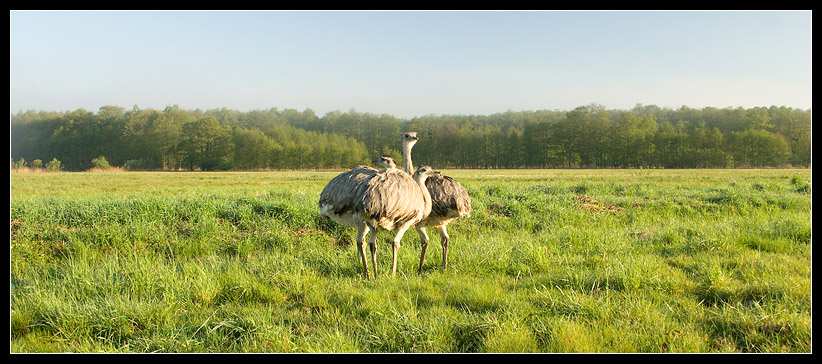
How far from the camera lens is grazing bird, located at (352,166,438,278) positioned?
5.24 meters

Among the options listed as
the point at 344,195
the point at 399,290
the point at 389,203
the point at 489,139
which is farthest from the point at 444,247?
the point at 489,139

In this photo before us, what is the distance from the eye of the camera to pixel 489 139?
53375 millimetres

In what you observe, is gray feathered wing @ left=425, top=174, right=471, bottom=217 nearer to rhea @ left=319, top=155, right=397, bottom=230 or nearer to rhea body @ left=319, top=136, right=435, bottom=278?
rhea body @ left=319, top=136, right=435, bottom=278

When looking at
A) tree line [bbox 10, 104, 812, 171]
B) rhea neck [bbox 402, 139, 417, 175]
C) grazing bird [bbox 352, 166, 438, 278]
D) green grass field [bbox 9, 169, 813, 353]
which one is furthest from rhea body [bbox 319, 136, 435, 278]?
tree line [bbox 10, 104, 812, 171]

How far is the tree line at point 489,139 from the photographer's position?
5438 cm

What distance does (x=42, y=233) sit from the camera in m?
8.22

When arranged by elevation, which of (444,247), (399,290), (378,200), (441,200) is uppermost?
(378,200)

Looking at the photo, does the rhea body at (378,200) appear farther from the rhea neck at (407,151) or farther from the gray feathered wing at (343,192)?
the rhea neck at (407,151)

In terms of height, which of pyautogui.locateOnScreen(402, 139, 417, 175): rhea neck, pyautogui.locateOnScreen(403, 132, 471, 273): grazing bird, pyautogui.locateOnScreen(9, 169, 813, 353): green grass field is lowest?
pyautogui.locateOnScreen(9, 169, 813, 353): green grass field

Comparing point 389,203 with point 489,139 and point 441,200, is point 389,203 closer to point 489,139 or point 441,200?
point 441,200

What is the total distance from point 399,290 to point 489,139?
4959cm

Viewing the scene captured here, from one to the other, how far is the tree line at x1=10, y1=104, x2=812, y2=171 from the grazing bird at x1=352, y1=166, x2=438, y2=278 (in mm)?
42073
